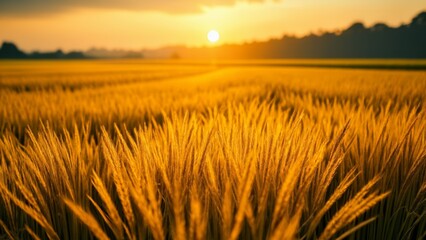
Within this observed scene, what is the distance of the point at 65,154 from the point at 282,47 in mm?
122628

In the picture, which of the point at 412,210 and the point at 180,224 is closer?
the point at 180,224

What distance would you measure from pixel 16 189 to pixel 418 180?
3.19 feet

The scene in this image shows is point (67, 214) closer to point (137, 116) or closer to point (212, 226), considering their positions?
point (212, 226)

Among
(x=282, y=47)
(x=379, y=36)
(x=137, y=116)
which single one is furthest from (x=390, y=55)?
(x=137, y=116)

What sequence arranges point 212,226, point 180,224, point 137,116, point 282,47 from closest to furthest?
point 180,224 → point 212,226 → point 137,116 → point 282,47

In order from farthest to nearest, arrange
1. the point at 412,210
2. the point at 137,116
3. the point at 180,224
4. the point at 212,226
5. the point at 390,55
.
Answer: the point at 390,55 < the point at 137,116 < the point at 412,210 < the point at 212,226 < the point at 180,224

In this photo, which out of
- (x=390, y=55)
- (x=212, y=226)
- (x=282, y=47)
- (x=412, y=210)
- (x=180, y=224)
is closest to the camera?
(x=180, y=224)

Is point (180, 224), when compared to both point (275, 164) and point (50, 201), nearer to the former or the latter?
point (275, 164)

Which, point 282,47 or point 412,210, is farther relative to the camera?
point 282,47

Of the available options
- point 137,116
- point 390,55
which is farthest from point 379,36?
point 137,116

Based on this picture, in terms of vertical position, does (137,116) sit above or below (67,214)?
below

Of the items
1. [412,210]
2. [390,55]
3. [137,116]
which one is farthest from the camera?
[390,55]

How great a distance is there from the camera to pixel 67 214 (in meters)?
0.67

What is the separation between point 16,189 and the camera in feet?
2.55
